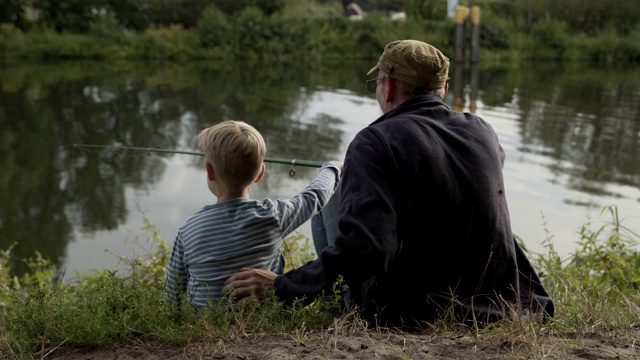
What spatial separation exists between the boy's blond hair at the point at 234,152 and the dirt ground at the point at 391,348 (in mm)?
492

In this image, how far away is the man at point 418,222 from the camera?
2.07 metres

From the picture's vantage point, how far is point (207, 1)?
88.7ft

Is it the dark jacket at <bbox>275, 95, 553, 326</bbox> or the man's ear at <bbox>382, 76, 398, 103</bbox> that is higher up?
the man's ear at <bbox>382, 76, 398, 103</bbox>

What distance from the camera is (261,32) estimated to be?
25047 mm

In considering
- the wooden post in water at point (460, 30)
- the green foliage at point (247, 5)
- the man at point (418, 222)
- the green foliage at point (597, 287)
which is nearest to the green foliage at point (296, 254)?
the green foliage at point (597, 287)

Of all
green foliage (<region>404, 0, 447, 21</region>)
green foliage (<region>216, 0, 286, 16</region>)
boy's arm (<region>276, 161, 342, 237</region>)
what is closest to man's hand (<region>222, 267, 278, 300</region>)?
boy's arm (<region>276, 161, 342, 237</region>)

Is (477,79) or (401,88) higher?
(401,88)

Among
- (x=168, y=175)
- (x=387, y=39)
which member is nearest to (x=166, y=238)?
(x=168, y=175)

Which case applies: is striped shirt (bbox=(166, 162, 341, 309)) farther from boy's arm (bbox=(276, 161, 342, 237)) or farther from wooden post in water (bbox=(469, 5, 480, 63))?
wooden post in water (bbox=(469, 5, 480, 63))

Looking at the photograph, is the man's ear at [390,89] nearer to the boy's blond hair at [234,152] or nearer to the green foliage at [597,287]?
the boy's blond hair at [234,152]

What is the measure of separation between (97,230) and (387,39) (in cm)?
2034

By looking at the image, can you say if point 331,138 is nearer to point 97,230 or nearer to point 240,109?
point 240,109

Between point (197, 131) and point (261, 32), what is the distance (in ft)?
49.7

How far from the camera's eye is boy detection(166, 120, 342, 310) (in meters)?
2.32
